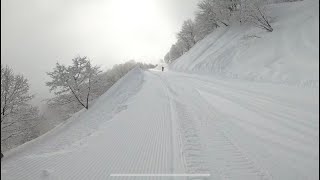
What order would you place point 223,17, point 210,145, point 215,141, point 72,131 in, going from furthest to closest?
1. point 223,17
2. point 72,131
3. point 215,141
4. point 210,145

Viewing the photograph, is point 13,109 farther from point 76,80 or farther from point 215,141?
point 215,141

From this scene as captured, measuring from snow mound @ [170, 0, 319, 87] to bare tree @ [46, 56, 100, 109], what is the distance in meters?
14.8

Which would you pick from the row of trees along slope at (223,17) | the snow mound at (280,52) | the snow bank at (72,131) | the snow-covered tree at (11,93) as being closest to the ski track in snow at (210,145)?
the snow mound at (280,52)

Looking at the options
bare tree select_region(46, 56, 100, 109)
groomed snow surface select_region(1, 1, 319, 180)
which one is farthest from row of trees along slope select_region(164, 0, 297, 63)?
bare tree select_region(46, 56, 100, 109)

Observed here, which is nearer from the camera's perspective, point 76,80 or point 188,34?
point 76,80

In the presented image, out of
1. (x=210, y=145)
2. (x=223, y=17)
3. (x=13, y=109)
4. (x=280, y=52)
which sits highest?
(x=223, y=17)

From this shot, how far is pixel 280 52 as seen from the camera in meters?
19.0

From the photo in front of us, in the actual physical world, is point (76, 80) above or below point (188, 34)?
below

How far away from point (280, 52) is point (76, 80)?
83.1 feet

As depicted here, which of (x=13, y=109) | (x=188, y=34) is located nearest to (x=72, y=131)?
(x=13, y=109)

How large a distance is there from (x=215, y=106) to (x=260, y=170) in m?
7.78

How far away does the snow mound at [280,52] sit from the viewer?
15.0 metres

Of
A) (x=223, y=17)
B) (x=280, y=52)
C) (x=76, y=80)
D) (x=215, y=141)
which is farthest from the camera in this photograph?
(x=223, y=17)

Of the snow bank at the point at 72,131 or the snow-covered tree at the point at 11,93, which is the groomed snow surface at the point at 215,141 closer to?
the snow bank at the point at 72,131
